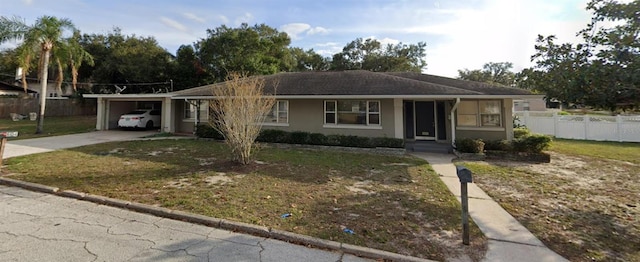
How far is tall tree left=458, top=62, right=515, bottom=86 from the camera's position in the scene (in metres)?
47.8

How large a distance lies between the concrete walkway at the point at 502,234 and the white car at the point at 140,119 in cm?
1889

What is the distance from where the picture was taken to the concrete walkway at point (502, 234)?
3475 mm

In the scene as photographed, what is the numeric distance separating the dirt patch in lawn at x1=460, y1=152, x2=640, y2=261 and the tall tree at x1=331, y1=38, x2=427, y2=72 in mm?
24939

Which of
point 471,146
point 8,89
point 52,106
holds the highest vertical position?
point 8,89

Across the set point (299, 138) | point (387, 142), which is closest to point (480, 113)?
point (387, 142)

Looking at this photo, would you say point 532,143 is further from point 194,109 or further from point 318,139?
point 194,109

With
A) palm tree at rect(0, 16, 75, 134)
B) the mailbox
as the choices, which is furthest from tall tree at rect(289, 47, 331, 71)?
the mailbox

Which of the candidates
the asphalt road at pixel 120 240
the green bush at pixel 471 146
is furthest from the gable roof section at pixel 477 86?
the asphalt road at pixel 120 240

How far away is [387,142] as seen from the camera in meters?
11.5

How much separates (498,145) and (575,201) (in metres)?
5.42

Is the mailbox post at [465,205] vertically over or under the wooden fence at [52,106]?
under

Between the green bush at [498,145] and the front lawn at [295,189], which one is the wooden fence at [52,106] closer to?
the front lawn at [295,189]

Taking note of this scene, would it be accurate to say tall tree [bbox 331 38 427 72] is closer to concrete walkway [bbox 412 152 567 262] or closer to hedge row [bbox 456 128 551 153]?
hedge row [bbox 456 128 551 153]

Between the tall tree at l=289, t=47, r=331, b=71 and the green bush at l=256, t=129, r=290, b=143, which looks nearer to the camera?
the green bush at l=256, t=129, r=290, b=143
